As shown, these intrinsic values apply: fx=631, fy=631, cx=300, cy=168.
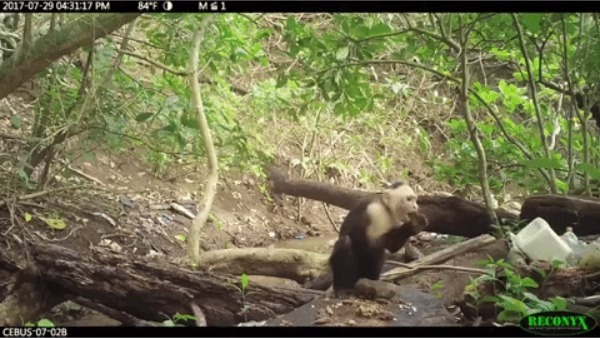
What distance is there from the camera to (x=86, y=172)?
1.41m

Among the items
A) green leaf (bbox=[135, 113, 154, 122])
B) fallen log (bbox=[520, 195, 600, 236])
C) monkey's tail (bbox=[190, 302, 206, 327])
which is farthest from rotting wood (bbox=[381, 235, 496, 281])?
green leaf (bbox=[135, 113, 154, 122])

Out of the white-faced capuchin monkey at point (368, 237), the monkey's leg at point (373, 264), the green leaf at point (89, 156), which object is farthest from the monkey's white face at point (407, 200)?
the green leaf at point (89, 156)

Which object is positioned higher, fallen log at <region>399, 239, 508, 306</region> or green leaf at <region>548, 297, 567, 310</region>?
fallen log at <region>399, 239, 508, 306</region>

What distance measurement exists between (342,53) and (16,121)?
75 cm

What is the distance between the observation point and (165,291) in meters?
1.28

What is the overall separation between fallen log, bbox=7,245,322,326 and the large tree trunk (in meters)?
0.41

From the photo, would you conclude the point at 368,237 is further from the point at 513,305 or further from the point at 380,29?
the point at 380,29

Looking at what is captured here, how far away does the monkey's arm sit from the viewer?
130cm

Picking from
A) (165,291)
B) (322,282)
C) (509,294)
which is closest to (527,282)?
(509,294)

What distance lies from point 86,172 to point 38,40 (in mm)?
301

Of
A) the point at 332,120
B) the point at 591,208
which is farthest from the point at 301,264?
the point at 591,208

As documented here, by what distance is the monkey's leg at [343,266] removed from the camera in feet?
4.24

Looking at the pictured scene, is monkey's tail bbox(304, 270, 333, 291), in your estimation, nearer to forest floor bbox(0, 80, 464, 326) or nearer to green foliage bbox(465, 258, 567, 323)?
forest floor bbox(0, 80, 464, 326)

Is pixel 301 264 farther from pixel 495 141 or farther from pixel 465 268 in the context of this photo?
pixel 495 141
